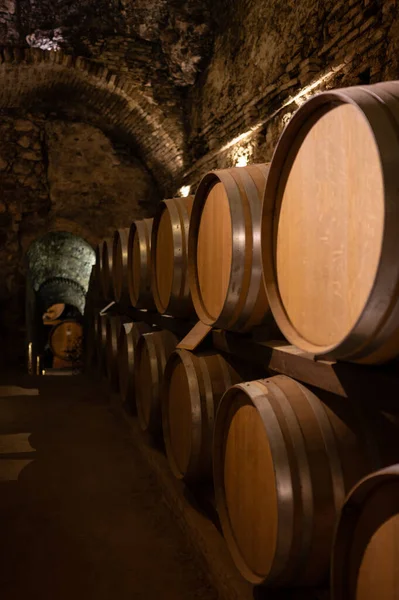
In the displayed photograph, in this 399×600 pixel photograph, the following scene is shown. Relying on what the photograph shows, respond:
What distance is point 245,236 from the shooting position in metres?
2.31

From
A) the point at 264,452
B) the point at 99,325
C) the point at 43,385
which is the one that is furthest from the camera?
the point at 43,385

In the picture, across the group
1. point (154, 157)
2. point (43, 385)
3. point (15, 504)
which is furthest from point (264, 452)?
point (154, 157)

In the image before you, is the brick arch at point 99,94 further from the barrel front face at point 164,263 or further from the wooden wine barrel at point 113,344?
the barrel front face at point 164,263

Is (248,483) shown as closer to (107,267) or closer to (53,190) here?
(107,267)

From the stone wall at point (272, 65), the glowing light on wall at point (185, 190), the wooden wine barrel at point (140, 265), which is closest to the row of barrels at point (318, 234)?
the wooden wine barrel at point (140, 265)

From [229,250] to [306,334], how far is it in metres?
0.85

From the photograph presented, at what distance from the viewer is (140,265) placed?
4.26 m

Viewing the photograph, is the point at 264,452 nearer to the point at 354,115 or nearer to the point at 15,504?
the point at 354,115

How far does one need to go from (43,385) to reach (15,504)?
4.10 m

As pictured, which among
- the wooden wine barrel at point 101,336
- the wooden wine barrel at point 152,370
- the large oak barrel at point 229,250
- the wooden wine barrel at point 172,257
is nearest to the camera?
the large oak barrel at point 229,250

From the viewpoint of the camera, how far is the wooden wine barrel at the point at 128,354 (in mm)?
4508

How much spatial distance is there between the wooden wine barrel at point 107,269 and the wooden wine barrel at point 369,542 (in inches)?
185

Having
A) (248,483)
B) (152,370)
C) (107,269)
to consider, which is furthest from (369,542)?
(107,269)

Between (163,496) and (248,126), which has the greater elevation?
(248,126)
